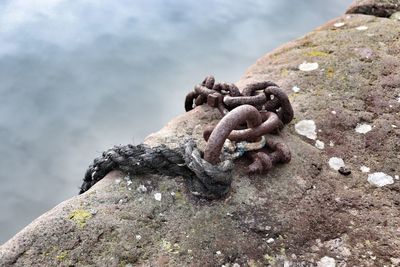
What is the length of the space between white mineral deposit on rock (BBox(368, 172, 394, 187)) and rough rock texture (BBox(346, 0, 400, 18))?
2.74m

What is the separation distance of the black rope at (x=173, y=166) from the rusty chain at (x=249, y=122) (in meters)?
0.09

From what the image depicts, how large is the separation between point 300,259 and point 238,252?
0.36m

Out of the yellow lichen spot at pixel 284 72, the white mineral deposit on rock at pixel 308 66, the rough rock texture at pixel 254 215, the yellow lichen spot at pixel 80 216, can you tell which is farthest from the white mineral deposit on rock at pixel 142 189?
the white mineral deposit on rock at pixel 308 66

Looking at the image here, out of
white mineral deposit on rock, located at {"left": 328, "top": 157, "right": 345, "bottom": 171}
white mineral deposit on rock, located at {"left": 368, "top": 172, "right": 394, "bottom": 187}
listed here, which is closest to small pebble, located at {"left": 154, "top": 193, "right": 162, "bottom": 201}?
white mineral deposit on rock, located at {"left": 328, "top": 157, "right": 345, "bottom": 171}

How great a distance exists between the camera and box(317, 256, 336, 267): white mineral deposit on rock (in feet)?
9.47

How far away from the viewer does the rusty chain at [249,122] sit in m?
3.10

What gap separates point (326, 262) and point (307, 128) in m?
1.25

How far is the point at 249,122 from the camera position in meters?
3.36

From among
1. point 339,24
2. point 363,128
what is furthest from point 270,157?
point 339,24

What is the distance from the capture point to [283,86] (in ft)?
14.3

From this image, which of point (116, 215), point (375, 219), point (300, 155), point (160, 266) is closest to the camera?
point (160, 266)

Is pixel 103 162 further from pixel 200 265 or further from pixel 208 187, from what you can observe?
pixel 200 265

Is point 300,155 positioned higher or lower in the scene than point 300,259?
higher

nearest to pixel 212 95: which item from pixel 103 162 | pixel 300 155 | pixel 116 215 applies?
pixel 300 155
